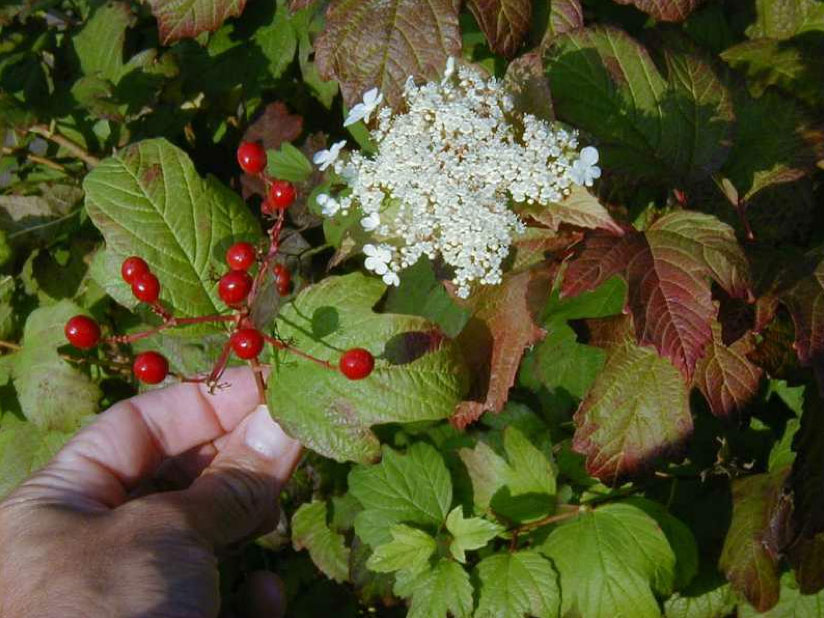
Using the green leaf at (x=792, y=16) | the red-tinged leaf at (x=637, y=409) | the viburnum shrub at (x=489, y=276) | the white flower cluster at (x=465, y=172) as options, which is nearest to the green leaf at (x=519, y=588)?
the viburnum shrub at (x=489, y=276)

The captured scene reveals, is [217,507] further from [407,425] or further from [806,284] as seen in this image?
[806,284]

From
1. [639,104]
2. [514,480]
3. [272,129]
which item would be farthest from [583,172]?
[272,129]

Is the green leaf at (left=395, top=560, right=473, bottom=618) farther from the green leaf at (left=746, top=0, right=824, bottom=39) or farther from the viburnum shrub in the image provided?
the green leaf at (left=746, top=0, right=824, bottom=39)

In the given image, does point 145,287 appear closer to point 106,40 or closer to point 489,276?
point 489,276

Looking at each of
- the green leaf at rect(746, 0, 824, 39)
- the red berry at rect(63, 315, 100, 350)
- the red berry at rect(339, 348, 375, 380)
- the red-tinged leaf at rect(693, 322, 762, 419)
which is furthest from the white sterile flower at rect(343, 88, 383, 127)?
the green leaf at rect(746, 0, 824, 39)

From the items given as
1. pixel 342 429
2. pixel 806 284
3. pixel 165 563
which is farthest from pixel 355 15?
pixel 165 563

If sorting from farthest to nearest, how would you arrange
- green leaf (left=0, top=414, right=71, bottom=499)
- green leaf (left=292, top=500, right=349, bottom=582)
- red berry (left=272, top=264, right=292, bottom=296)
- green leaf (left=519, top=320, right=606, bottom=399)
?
green leaf (left=292, top=500, right=349, bottom=582) < green leaf (left=0, top=414, right=71, bottom=499) < green leaf (left=519, top=320, right=606, bottom=399) < red berry (left=272, top=264, right=292, bottom=296)
